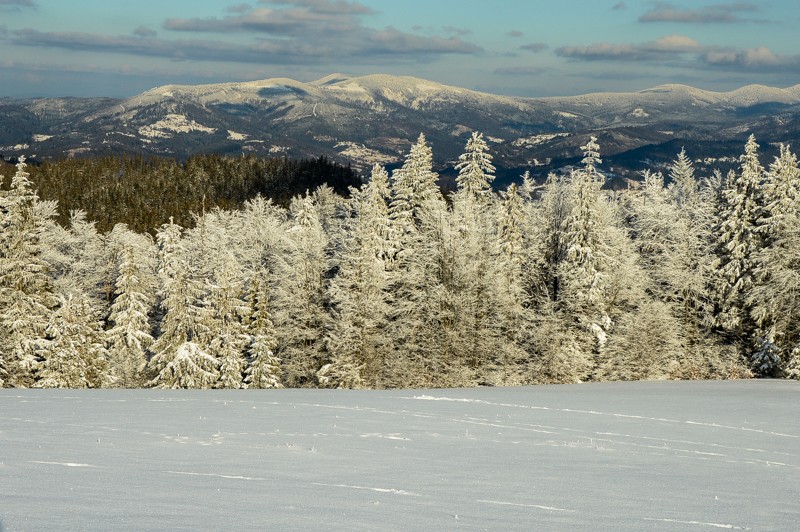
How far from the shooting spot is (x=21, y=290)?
48750 millimetres

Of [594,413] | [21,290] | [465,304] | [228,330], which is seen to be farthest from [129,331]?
[594,413]

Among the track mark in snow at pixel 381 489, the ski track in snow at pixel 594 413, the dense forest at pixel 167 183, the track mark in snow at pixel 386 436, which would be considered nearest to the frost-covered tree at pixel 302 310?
the ski track in snow at pixel 594 413

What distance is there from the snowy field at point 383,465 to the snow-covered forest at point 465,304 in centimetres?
2402

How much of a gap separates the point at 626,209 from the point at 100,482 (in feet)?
211

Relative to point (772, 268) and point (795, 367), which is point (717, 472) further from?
point (772, 268)

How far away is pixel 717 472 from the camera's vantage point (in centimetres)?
1529

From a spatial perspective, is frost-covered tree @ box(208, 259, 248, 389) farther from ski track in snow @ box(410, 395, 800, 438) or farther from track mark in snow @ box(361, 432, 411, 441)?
track mark in snow @ box(361, 432, 411, 441)

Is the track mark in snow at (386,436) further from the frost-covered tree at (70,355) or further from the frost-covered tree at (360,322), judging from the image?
the frost-covered tree at (70,355)

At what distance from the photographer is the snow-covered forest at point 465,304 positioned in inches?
1927

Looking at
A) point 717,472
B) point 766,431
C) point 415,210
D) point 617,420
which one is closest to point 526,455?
point 717,472

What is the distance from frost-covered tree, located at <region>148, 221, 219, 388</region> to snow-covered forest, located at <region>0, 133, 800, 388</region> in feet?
0.40

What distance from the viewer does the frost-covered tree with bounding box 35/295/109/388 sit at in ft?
154

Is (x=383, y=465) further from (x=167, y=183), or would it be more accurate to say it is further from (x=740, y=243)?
(x=167, y=183)

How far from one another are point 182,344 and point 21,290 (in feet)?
33.6
